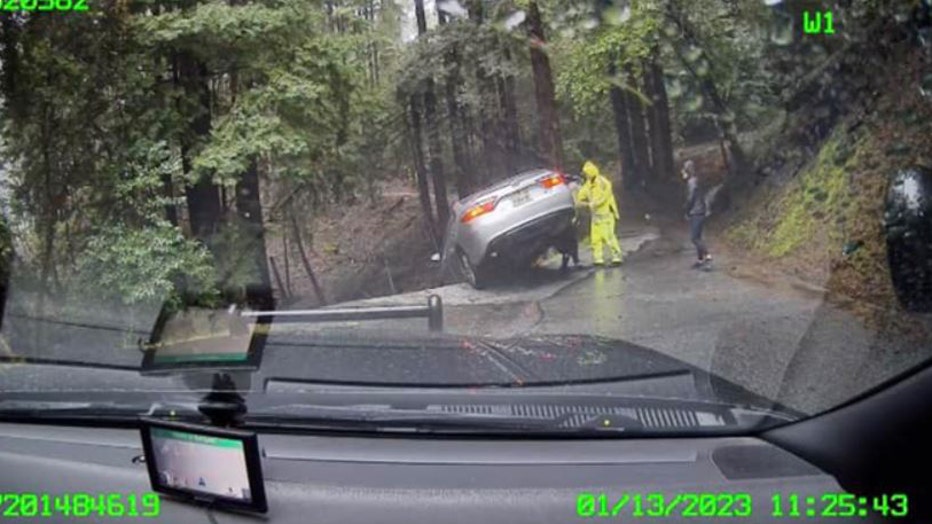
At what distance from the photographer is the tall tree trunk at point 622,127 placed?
3977mm

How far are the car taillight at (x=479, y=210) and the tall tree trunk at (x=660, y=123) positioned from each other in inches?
29.2

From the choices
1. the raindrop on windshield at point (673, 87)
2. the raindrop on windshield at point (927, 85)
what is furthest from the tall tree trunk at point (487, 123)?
the raindrop on windshield at point (927, 85)

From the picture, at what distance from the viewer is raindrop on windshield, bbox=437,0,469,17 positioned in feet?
13.3

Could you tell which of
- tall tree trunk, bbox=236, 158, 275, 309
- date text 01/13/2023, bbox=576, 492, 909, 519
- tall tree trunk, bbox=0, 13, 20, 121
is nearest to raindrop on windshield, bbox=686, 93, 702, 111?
date text 01/13/2023, bbox=576, 492, 909, 519

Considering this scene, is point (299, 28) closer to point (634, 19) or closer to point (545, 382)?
point (634, 19)

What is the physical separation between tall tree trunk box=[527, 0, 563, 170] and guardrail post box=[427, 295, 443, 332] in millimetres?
Answer: 810

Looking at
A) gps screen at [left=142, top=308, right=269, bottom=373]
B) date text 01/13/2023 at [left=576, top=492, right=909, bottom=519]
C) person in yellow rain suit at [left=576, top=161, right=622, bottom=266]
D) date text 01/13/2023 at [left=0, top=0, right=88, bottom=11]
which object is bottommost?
date text 01/13/2023 at [left=576, top=492, right=909, bottom=519]

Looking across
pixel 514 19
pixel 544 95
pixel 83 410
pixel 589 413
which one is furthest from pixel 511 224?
pixel 83 410

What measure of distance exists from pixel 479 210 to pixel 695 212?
0.97 m

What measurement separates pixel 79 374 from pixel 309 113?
154 cm

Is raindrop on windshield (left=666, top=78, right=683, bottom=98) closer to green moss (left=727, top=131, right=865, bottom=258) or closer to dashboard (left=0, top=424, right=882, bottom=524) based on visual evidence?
green moss (left=727, top=131, right=865, bottom=258)

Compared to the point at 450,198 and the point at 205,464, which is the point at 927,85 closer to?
the point at 450,198

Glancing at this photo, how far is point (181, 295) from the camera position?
3986 millimetres

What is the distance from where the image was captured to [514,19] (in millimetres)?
4043
